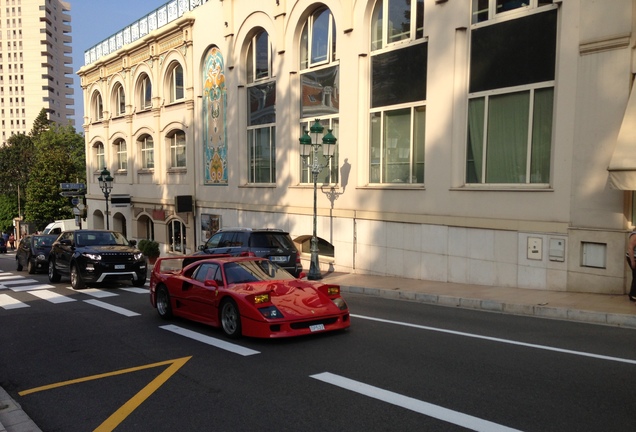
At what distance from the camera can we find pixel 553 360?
731 centimetres

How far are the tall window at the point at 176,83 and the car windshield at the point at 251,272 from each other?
2257 centimetres

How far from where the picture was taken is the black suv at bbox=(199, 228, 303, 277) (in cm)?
1576

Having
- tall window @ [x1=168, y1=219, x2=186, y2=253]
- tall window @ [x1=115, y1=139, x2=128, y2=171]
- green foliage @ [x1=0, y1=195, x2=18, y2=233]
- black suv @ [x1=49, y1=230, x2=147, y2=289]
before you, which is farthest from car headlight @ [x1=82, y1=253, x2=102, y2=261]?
green foliage @ [x1=0, y1=195, x2=18, y2=233]

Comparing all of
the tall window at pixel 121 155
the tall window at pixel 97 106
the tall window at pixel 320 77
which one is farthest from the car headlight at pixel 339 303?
the tall window at pixel 97 106

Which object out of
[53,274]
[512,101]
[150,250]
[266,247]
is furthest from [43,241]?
[512,101]

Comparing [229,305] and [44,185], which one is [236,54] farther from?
[44,185]

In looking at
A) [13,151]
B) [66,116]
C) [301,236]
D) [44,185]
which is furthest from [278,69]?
[66,116]

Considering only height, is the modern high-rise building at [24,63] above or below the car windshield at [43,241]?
above

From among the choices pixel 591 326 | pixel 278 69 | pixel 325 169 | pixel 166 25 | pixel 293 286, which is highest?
pixel 166 25

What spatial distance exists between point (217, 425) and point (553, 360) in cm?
462

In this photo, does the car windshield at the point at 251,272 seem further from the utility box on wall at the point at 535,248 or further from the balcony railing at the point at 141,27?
the balcony railing at the point at 141,27

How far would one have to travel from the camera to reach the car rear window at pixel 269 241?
1588cm

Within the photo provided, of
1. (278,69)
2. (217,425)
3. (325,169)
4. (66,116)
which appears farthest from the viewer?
(66,116)

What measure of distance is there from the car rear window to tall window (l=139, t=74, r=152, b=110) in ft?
68.5
